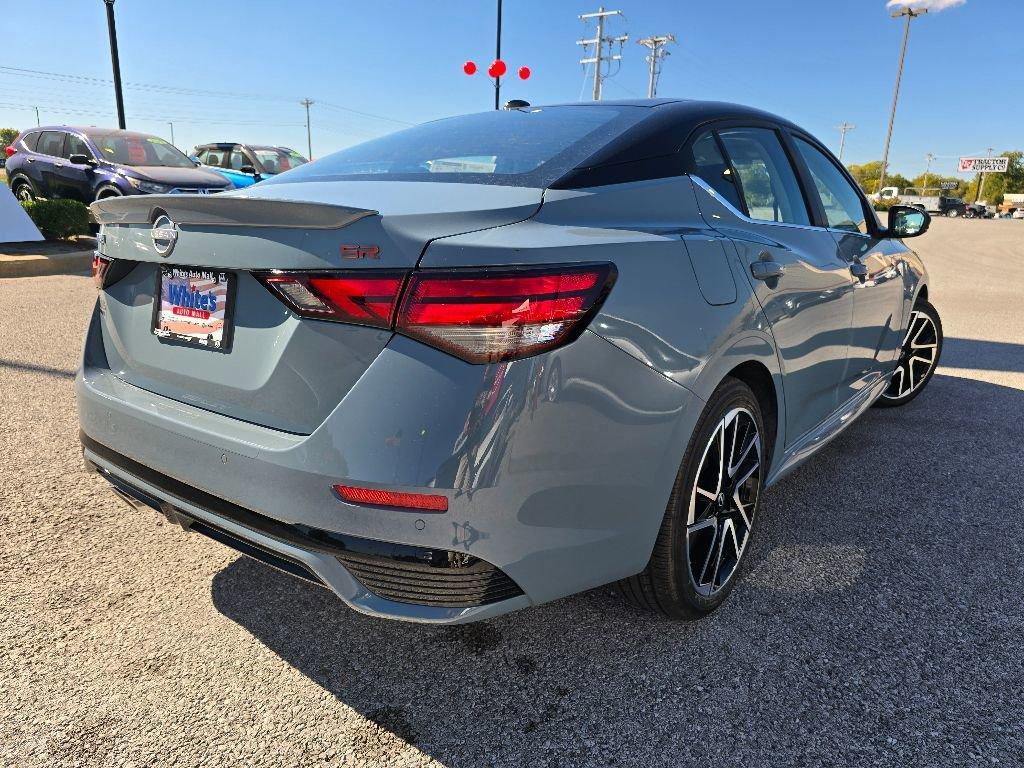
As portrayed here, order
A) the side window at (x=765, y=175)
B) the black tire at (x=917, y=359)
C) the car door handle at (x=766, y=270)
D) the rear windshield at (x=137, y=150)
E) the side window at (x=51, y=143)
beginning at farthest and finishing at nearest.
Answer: the side window at (x=51, y=143)
the rear windshield at (x=137, y=150)
the black tire at (x=917, y=359)
the side window at (x=765, y=175)
the car door handle at (x=766, y=270)

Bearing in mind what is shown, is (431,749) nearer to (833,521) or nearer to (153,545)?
(153,545)

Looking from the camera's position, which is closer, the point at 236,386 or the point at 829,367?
the point at 236,386

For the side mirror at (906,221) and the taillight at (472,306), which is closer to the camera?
the taillight at (472,306)

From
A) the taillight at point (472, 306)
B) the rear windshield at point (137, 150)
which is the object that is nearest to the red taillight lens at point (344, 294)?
the taillight at point (472, 306)

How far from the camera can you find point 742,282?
2.21 m

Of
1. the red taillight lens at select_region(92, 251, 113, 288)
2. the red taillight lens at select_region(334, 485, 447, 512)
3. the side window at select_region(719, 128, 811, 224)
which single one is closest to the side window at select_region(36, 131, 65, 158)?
the red taillight lens at select_region(92, 251, 113, 288)

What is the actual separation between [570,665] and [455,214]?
4.20 ft

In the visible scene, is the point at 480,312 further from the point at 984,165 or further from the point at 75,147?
the point at 984,165

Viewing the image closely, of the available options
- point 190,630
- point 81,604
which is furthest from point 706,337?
point 81,604

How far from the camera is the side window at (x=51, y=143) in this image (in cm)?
1270

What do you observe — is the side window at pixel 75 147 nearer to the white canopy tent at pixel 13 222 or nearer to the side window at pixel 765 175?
the white canopy tent at pixel 13 222

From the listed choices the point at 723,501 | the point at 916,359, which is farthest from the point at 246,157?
the point at 723,501

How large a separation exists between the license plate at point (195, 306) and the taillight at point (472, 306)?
360 mm

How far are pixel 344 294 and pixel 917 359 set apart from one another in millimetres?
4300
